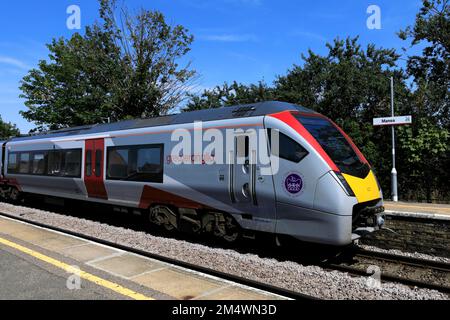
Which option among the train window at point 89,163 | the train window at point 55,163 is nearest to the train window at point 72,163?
the train window at point 55,163

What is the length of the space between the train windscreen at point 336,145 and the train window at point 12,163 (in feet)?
41.5

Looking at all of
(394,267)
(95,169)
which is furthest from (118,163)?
(394,267)

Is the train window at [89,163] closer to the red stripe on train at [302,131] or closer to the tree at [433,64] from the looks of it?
the red stripe on train at [302,131]

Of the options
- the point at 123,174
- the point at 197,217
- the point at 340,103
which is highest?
the point at 340,103

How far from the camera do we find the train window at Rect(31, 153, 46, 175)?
42.6ft

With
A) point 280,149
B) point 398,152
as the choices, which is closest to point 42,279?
point 280,149

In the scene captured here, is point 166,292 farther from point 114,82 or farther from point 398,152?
point 114,82

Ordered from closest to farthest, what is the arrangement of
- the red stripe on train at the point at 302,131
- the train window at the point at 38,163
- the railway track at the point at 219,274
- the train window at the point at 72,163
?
1. the railway track at the point at 219,274
2. the red stripe on train at the point at 302,131
3. the train window at the point at 72,163
4. the train window at the point at 38,163

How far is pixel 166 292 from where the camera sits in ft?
16.1

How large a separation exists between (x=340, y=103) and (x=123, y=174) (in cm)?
1500

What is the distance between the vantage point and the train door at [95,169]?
10336 mm

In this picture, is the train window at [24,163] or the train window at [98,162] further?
the train window at [24,163]

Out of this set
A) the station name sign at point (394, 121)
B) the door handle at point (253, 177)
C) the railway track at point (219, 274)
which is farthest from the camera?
the station name sign at point (394, 121)
